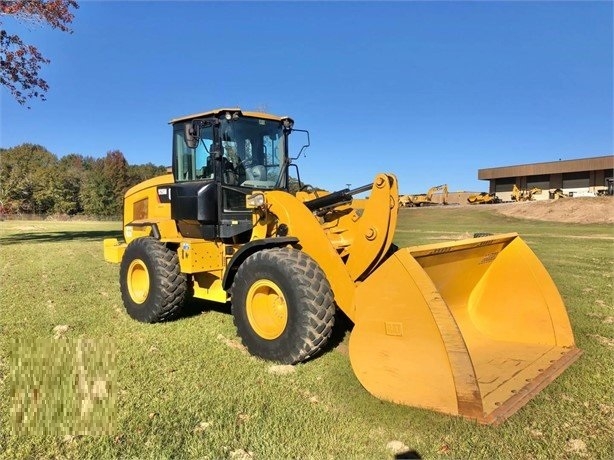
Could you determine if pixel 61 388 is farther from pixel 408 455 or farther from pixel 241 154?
pixel 241 154

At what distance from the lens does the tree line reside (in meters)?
66.8

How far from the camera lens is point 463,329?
5441 millimetres

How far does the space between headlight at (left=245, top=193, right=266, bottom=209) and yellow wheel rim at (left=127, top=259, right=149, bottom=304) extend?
194 centimetres

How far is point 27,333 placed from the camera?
6008 mm

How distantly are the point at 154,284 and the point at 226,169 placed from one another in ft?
5.71

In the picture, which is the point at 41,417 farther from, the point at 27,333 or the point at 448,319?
the point at 448,319

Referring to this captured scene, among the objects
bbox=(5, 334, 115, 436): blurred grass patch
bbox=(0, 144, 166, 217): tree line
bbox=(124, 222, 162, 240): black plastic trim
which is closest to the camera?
bbox=(5, 334, 115, 436): blurred grass patch

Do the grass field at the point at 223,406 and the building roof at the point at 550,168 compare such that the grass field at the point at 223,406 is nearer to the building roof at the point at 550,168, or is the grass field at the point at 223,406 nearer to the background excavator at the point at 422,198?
the background excavator at the point at 422,198

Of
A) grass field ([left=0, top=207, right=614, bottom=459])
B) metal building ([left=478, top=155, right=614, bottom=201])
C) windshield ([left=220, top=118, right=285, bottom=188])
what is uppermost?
metal building ([left=478, top=155, right=614, bottom=201])

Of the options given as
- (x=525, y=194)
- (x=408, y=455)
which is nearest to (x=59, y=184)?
(x=525, y=194)

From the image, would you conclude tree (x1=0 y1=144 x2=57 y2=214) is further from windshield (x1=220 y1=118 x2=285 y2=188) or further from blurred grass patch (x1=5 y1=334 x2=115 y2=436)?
blurred grass patch (x1=5 y1=334 x2=115 y2=436)

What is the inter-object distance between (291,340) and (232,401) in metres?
0.89

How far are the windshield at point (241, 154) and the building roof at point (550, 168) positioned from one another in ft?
199

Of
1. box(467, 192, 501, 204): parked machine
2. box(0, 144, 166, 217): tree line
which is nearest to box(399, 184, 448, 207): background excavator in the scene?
box(467, 192, 501, 204): parked machine
